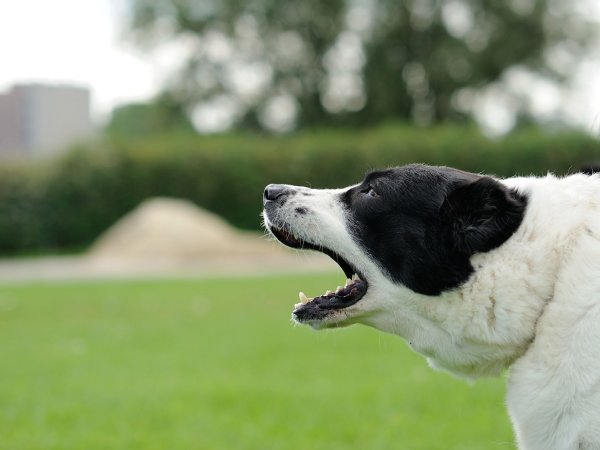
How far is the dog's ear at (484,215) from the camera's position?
3221 mm

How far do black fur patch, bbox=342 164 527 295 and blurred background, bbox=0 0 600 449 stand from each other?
2.51ft

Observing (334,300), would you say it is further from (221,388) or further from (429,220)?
(221,388)

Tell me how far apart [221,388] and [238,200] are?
19821mm

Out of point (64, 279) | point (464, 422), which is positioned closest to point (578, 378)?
point (464, 422)

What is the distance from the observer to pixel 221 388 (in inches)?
270

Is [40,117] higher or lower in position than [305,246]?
lower

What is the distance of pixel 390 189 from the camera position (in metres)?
3.63

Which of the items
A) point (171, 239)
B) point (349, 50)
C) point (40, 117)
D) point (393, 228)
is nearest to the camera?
point (393, 228)

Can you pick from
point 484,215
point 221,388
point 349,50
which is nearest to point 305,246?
point 484,215

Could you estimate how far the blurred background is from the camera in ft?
20.1

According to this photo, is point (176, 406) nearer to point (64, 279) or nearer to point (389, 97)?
point (64, 279)

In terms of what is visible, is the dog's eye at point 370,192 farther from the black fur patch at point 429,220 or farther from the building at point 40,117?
the building at point 40,117

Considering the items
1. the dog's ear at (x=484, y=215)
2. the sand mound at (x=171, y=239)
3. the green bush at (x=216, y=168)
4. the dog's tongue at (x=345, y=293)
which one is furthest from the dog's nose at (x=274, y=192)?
the green bush at (x=216, y=168)

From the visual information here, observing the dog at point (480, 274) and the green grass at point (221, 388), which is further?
the green grass at point (221, 388)
